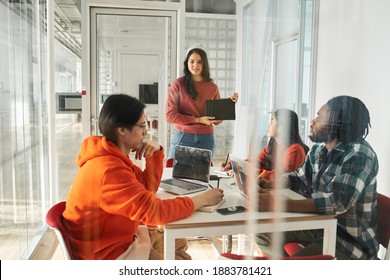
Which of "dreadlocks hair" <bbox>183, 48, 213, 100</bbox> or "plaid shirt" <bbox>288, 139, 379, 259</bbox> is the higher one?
"dreadlocks hair" <bbox>183, 48, 213, 100</bbox>

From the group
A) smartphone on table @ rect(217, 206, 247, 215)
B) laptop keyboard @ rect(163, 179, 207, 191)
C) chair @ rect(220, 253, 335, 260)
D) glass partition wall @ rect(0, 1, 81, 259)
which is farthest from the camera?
glass partition wall @ rect(0, 1, 81, 259)

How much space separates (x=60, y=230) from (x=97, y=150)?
0.23m

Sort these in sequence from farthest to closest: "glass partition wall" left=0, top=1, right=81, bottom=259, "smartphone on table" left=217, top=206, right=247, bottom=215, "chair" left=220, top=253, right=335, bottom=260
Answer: "glass partition wall" left=0, top=1, right=81, bottom=259 → "smartphone on table" left=217, top=206, right=247, bottom=215 → "chair" left=220, top=253, right=335, bottom=260

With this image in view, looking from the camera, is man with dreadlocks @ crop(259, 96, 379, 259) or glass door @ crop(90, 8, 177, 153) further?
glass door @ crop(90, 8, 177, 153)

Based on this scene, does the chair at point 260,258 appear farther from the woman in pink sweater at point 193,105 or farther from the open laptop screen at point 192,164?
the woman in pink sweater at point 193,105

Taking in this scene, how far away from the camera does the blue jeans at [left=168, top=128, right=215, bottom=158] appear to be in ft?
5.30

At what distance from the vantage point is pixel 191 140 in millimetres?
1675

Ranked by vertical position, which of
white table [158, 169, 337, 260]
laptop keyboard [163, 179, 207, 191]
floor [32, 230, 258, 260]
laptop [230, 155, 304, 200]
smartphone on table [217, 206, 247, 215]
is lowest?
floor [32, 230, 258, 260]

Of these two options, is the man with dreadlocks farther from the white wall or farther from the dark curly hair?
the dark curly hair

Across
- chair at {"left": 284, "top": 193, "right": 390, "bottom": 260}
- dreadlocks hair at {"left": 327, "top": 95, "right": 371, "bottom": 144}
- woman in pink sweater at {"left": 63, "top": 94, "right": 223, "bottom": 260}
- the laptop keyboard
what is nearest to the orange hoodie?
woman in pink sweater at {"left": 63, "top": 94, "right": 223, "bottom": 260}

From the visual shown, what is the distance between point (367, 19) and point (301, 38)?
301 millimetres

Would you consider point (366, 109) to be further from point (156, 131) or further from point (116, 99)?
point (156, 131)

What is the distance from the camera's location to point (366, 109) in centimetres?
114
